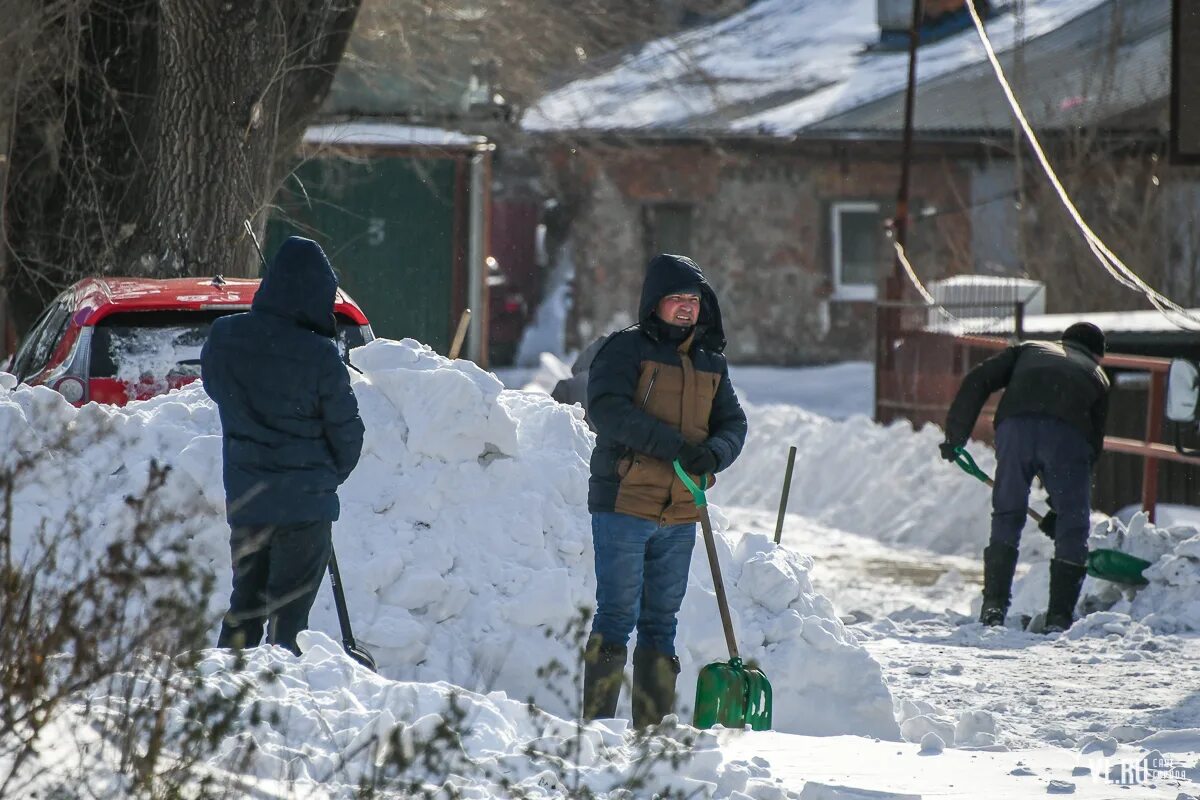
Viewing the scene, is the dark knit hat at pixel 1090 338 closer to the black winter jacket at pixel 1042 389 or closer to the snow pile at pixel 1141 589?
the black winter jacket at pixel 1042 389

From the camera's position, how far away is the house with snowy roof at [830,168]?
27000mm

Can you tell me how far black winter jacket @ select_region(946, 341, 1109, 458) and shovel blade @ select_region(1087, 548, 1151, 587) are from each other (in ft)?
2.02

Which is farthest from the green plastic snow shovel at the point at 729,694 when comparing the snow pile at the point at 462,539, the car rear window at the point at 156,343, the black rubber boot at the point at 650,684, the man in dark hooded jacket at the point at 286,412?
the car rear window at the point at 156,343

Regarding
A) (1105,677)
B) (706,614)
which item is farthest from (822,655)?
(1105,677)

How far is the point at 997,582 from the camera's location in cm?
994

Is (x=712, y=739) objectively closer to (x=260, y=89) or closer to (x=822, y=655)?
(x=822, y=655)

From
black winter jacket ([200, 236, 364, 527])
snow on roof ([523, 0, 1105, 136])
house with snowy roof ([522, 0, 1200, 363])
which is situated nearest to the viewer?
black winter jacket ([200, 236, 364, 527])

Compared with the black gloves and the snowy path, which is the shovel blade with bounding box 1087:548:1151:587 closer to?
the snowy path

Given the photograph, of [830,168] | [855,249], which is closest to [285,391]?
[830,168]

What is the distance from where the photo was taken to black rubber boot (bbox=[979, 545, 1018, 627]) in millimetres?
9898

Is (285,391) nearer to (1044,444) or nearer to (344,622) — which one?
(344,622)

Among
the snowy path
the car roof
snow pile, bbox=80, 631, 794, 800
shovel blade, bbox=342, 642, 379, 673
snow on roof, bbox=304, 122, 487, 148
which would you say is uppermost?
snow on roof, bbox=304, 122, 487, 148

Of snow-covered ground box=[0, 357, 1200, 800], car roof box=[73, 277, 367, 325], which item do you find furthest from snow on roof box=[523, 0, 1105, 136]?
snow-covered ground box=[0, 357, 1200, 800]

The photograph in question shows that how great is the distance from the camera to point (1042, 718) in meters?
7.30
